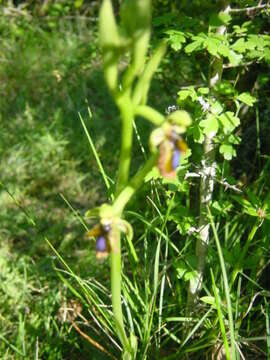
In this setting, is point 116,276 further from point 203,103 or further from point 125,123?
point 203,103

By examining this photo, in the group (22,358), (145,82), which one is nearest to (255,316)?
(22,358)

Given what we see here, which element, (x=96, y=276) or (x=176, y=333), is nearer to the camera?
(x=176, y=333)

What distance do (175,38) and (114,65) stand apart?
0.69m

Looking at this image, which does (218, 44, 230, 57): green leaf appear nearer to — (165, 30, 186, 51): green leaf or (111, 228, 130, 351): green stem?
(165, 30, 186, 51): green leaf

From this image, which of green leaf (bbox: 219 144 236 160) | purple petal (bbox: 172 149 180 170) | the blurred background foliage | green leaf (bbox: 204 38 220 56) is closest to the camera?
purple petal (bbox: 172 149 180 170)

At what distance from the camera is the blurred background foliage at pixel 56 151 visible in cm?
191

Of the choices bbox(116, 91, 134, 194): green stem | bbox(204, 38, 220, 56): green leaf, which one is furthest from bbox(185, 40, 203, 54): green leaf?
bbox(116, 91, 134, 194): green stem

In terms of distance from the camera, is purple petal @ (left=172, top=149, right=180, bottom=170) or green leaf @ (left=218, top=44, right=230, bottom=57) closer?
purple petal @ (left=172, top=149, right=180, bottom=170)

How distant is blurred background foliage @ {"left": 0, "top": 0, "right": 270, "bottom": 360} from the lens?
191 cm

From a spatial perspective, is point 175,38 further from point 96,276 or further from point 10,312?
point 10,312

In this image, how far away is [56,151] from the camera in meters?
3.05

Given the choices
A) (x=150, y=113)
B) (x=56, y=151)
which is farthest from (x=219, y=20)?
(x=56, y=151)

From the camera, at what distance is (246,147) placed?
239 centimetres

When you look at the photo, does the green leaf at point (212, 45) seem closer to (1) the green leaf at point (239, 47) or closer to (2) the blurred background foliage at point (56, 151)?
(1) the green leaf at point (239, 47)
